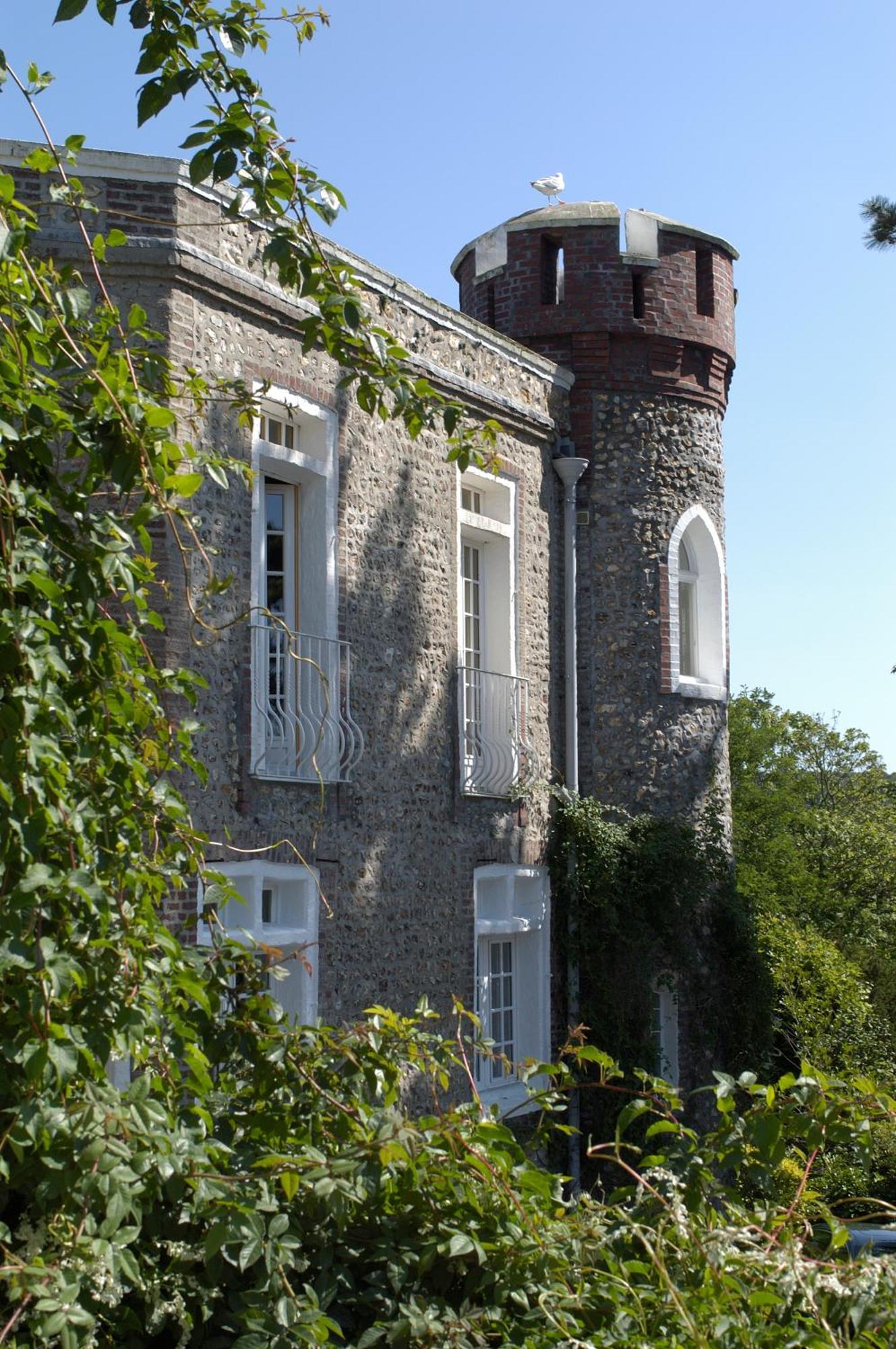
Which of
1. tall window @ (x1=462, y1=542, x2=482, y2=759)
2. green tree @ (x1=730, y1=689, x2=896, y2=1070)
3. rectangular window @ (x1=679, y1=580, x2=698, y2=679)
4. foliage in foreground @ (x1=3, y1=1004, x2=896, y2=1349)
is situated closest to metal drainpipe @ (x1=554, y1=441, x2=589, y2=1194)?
tall window @ (x1=462, y1=542, x2=482, y2=759)

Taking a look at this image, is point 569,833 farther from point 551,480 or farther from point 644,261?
point 644,261

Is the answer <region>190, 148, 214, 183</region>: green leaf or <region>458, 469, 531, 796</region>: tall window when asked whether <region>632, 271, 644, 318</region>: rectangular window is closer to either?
<region>458, 469, 531, 796</region>: tall window

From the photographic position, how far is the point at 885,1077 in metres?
17.2

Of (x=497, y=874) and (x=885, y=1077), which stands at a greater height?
(x=497, y=874)

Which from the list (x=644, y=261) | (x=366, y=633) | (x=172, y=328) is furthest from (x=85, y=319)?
(x=644, y=261)

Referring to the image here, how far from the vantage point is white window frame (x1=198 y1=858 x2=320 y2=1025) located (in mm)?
9539

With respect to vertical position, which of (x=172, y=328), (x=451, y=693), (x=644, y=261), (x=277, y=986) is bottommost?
(x=277, y=986)

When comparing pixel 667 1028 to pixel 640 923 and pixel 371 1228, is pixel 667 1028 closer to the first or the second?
pixel 640 923

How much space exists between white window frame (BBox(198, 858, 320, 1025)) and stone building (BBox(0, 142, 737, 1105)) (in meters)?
0.02

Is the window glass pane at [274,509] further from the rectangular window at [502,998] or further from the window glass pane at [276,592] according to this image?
the rectangular window at [502,998]

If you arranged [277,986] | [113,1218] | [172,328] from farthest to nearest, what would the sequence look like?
[277,986] < [172,328] < [113,1218]

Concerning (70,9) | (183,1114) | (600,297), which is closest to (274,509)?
(600,297)

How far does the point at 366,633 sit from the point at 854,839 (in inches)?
704

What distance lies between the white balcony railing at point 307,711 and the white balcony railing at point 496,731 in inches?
66.3
